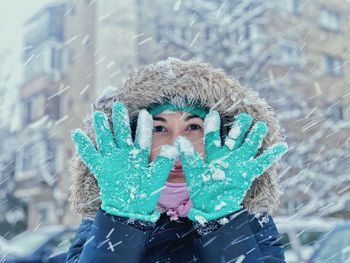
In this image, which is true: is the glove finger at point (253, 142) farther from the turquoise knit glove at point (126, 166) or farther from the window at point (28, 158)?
the window at point (28, 158)

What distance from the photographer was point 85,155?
1538mm

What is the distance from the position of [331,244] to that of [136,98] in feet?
8.26

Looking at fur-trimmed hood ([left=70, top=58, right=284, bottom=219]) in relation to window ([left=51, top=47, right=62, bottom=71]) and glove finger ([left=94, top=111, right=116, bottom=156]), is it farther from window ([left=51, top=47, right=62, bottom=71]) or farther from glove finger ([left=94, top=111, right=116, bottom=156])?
window ([left=51, top=47, right=62, bottom=71])

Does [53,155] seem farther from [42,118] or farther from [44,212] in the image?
[44,212]

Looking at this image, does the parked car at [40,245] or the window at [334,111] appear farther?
the window at [334,111]

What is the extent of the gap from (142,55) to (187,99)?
414 inches

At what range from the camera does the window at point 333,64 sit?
14.3m

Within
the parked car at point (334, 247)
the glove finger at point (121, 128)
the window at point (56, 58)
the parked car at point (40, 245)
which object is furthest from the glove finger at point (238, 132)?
the window at point (56, 58)

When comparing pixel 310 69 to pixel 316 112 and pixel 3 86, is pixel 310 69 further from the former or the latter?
pixel 3 86

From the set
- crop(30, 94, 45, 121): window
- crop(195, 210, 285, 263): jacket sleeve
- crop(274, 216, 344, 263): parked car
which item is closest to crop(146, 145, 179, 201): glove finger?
crop(195, 210, 285, 263): jacket sleeve

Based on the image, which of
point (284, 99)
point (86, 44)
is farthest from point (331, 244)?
point (86, 44)

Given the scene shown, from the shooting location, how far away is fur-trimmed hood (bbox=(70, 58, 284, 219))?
66.9 inches

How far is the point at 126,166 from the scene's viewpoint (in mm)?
1512

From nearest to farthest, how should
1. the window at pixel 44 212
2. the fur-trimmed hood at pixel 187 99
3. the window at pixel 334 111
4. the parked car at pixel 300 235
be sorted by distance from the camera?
the fur-trimmed hood at pixel 187 99 < the parked car at pixel 300 235 < the window at pixel 334 111 < the window at pixel 44 212
